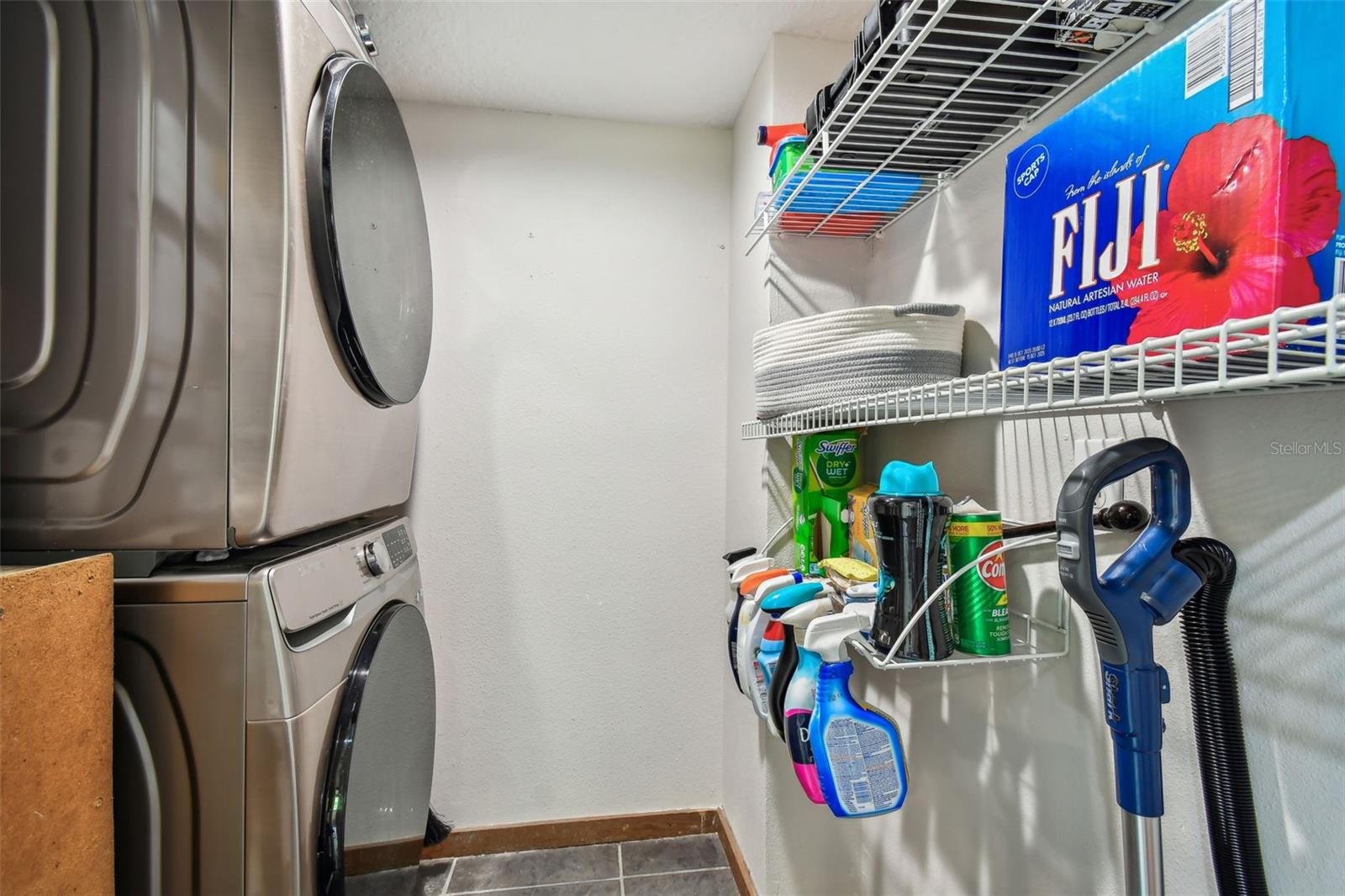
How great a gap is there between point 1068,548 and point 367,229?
1113 mm

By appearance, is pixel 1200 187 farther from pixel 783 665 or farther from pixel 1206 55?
pixel 783 665

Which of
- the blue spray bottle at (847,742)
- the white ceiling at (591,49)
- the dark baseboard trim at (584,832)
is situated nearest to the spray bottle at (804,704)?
the blue spray bottle at (847,742)

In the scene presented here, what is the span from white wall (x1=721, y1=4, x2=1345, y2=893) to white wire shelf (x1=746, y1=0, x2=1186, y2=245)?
0.08 metres

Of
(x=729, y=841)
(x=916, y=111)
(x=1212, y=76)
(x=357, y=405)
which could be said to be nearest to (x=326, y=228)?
(x=357, y=405)

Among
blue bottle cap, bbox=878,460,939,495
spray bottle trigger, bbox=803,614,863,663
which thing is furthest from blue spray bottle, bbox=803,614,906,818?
blue bottle cap, bbox=878,460,939,495

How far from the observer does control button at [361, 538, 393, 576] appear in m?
1.11

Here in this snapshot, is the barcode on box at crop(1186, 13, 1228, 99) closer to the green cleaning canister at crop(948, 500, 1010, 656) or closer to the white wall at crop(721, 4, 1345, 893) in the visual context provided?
the white wall at crop(721, 4, 1345, 893)

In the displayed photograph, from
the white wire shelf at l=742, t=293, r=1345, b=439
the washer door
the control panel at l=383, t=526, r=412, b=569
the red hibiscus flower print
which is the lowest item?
the washer door

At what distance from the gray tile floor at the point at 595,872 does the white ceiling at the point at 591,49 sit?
2186 mm

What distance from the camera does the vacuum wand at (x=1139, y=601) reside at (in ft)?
1.80

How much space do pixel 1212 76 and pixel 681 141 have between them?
158 cm

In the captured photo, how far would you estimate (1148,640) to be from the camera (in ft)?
1.83

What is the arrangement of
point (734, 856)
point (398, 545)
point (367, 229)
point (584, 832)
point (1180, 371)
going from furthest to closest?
point (584, 832) < point (734, 856) < point (398, 545) < point (367, 229) < point (1180, 371)

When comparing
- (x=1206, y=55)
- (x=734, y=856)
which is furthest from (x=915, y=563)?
(x=734, y=856)
